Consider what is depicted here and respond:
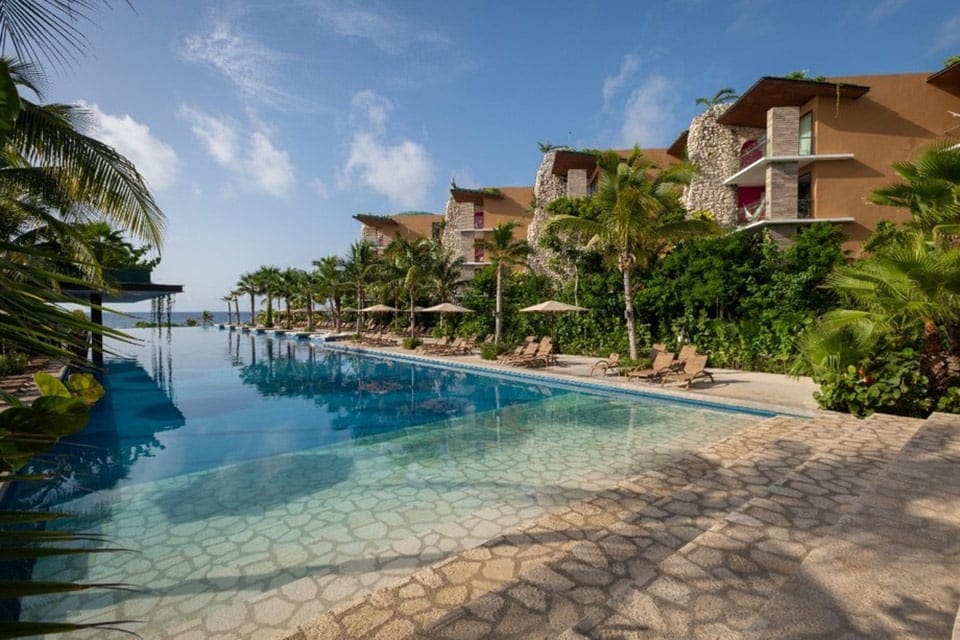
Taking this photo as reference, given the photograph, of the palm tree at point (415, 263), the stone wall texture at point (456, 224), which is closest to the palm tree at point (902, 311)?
the palm tree at point (415, 263)

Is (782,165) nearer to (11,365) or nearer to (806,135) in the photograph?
(806,135)

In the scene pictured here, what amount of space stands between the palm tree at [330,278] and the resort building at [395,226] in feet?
24.7

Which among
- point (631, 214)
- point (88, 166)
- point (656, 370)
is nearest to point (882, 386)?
point (656, 370)

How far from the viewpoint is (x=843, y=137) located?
16.7 m

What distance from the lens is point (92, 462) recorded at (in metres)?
7.48

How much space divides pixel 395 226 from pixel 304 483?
37738 millimetres

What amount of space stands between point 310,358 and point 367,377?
6.46m

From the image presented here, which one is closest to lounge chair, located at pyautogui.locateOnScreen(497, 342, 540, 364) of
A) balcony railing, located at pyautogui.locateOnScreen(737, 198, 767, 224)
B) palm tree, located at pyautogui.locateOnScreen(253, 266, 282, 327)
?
balcony railing, located at pyautogui.locateOnScreen(737, 198, 767, 224)

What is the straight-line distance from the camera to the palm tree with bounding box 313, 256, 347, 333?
105 feet

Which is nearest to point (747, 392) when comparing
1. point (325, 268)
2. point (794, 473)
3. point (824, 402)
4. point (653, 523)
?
point (824, 402)

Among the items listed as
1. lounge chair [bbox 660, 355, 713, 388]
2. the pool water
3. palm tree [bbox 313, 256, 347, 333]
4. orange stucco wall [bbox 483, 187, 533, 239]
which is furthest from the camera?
orange stucco wall [bbox 483, 187, 533, 239]

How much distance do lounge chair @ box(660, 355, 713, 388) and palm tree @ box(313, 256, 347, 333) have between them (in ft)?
77.7

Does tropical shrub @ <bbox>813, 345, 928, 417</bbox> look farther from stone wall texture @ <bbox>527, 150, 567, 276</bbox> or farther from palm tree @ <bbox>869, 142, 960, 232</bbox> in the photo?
stone wall texture @ <bbox>527, 150, 567, 276</bbox>

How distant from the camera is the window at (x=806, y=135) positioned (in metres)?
17.0
